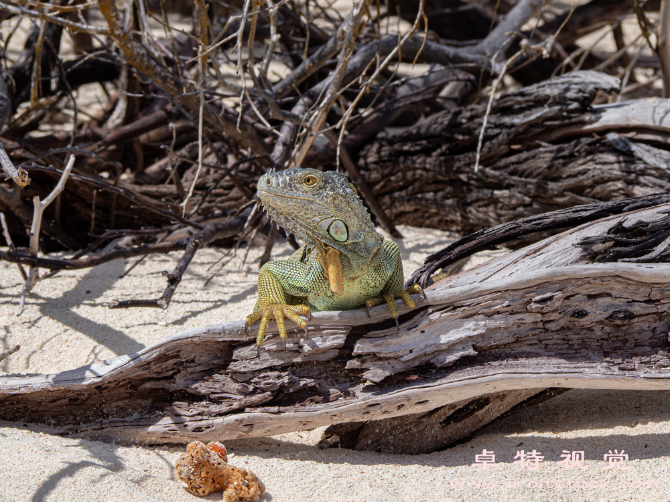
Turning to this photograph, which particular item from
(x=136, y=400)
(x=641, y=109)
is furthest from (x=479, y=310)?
(x=641, y=109)

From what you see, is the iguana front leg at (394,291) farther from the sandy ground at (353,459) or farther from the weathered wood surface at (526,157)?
the weathered wood surface at (526,157)

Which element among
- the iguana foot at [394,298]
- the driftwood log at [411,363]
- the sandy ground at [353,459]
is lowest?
the sandy ground at [353,459]

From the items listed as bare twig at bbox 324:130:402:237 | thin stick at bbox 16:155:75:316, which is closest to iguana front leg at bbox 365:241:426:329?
thin stick at bbox 16:155:75:316

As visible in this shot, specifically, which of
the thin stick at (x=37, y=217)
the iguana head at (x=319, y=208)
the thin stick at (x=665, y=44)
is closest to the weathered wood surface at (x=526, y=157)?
the thin stick at (x=665, y=44)

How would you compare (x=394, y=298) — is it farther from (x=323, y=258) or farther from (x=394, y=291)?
(x=323, y=258)

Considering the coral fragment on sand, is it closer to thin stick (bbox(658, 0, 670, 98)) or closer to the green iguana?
the green iguana

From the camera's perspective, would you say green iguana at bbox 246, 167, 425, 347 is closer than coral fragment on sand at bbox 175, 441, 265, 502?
No

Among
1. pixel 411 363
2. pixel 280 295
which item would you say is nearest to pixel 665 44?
pixel 411 363
